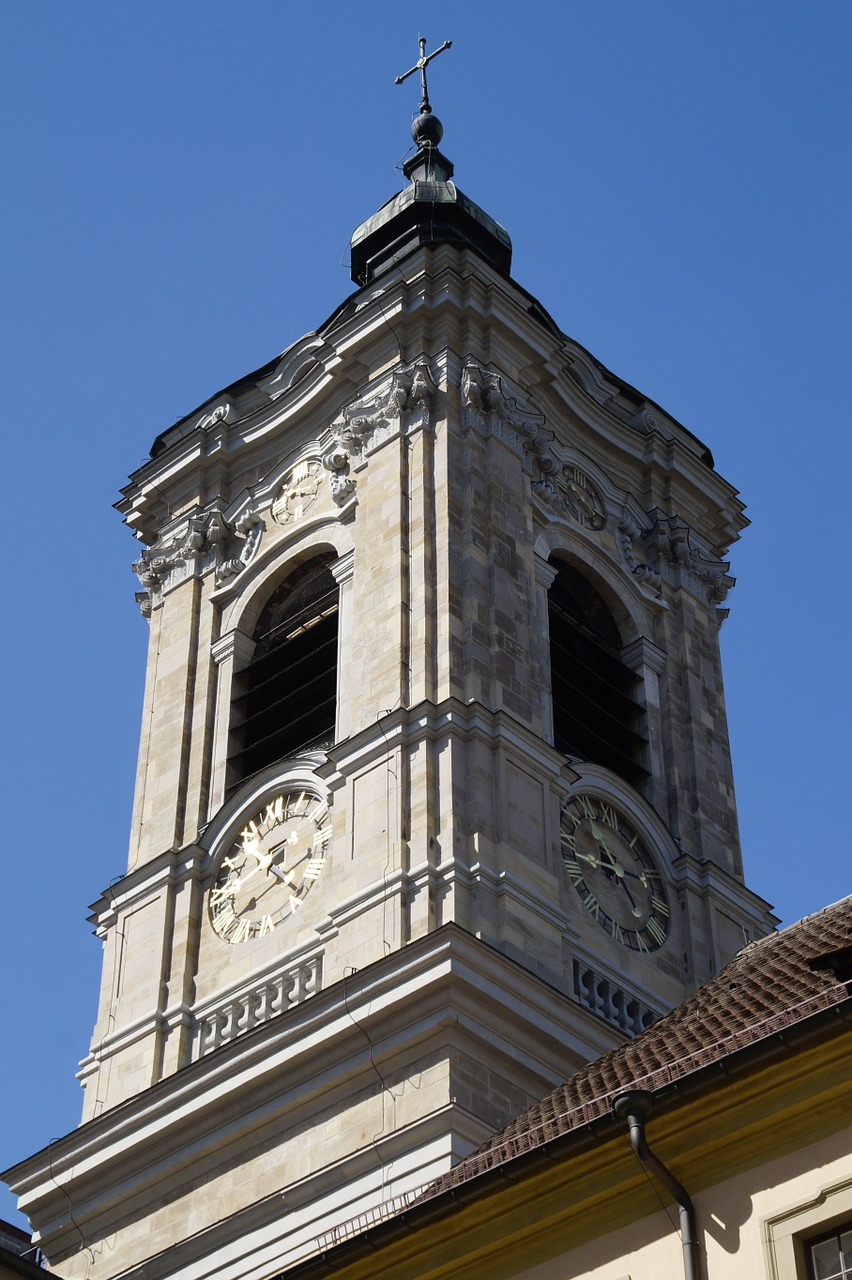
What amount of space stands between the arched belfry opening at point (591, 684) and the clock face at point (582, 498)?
82 cm

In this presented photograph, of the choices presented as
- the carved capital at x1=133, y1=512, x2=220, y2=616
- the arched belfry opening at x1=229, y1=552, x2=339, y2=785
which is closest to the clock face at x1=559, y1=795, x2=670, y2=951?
the arched belfry opening at x1=229, y1=552, x2=339, y2=785

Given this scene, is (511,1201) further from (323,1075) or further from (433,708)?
(433,708)

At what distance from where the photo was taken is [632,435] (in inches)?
1485

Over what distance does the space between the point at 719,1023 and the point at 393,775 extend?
1189cm

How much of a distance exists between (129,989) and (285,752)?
368 cm

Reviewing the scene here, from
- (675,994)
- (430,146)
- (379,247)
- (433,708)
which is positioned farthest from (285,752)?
(430,146)

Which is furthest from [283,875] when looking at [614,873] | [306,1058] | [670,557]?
[670,557]

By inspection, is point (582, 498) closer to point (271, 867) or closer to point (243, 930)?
point (271, 867)

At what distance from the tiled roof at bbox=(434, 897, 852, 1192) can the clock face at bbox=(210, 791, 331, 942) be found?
10544 mm

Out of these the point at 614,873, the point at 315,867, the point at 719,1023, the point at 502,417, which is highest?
the point at 502,417

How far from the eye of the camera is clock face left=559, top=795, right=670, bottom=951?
31172 mm

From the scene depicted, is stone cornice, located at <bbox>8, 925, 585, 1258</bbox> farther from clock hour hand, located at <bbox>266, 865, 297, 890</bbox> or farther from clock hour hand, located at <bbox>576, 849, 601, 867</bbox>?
clock hour hand, located at <bbox>576, 849, 601, 867</bbox>

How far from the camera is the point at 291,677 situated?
34219mm

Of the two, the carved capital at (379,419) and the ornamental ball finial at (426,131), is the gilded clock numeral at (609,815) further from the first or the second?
the ornamental ball finial at (426,131)
